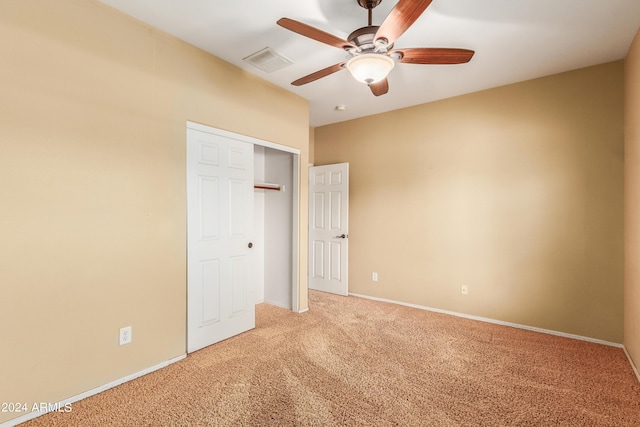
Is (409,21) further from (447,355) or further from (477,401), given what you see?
(447,355)

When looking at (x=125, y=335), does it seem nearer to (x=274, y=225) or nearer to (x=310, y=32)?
(x=274, y=225)

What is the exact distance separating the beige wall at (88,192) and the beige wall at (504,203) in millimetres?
2739

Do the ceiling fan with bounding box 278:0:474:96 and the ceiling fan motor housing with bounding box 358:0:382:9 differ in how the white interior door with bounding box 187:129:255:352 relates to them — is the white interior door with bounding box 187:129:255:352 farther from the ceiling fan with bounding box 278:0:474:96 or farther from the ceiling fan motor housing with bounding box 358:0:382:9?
the ceiling fan motor housing with bounding box 358:0:382:9

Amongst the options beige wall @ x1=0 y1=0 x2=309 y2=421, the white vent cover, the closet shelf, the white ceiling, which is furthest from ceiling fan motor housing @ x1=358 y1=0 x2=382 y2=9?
the closet shelf

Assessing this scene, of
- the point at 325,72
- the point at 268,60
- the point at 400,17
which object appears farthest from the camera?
the point at 268,60

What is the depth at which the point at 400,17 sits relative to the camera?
1636mm

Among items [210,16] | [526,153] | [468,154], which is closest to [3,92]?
[210,16]

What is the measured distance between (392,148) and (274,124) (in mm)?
1813

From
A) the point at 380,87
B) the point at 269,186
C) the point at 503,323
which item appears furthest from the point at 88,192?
the point at 503,323

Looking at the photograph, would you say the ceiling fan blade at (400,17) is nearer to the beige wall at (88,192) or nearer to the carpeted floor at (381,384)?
the beige wall at (88,192)

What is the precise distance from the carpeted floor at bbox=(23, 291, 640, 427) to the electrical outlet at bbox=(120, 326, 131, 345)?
31 centimetres

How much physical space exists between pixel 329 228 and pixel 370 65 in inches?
125

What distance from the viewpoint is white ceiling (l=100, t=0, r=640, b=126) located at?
2193 mm

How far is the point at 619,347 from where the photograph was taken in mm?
2951
